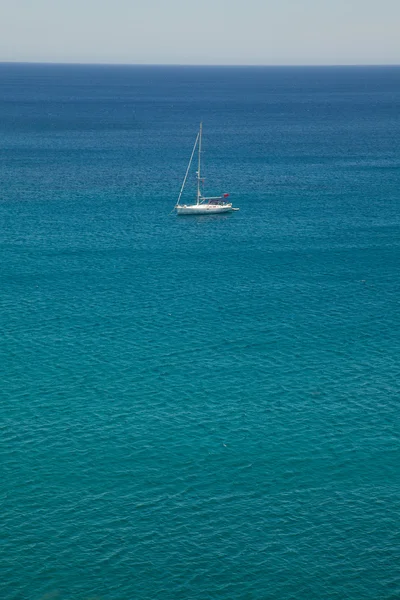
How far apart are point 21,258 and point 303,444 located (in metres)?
70.2

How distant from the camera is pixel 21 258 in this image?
135750 millimetres

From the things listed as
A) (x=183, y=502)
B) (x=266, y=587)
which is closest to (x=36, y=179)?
(x=183, y=502)

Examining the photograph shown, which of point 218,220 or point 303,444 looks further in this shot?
point 218,220

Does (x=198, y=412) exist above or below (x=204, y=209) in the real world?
below

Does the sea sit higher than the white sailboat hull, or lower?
lower

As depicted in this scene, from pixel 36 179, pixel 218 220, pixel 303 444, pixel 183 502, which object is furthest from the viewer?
pixel 36 179

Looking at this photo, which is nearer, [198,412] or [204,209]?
[198,412]

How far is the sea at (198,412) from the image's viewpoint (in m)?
64.2

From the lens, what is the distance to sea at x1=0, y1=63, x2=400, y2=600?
64.2 m

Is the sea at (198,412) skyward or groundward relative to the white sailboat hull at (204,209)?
groundward

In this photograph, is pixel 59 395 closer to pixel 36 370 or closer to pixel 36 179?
pixel 36 370

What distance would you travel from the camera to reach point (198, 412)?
86.8 m

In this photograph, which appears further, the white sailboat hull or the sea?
the white sailboat hull

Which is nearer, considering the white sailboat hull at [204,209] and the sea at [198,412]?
the sea at [198,412]
